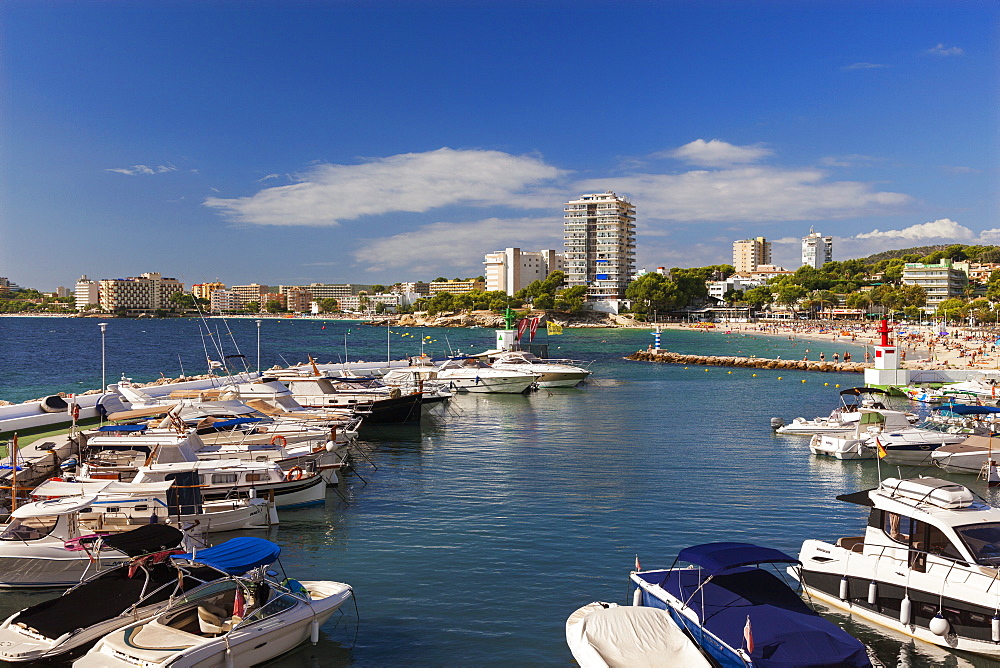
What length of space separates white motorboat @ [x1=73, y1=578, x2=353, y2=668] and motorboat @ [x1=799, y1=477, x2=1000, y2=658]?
8.89 m

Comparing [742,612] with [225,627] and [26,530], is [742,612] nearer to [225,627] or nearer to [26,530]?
[225,627]

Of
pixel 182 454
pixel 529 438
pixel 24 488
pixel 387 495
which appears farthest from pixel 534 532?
pixel 529 438

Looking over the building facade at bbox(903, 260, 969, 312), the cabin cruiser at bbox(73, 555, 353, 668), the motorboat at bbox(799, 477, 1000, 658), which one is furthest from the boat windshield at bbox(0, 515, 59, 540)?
the building facade at bbox(903, 260, 969, 312)

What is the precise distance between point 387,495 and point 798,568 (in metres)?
11.9

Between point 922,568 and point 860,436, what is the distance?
59.2 feet

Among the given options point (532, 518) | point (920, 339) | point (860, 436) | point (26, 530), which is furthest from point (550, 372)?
point (920, 339)

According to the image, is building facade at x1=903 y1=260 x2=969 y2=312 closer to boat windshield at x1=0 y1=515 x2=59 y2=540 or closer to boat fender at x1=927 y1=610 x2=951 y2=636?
boat fender at x1=927 y1=610 x2=951 y2=636

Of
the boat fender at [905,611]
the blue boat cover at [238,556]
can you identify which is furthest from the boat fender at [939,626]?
the blue boat cover at [238,556]

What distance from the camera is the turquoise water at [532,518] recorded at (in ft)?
40.4

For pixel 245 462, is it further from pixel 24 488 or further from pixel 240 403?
pixel 240 403

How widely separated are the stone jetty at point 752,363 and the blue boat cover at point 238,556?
67918 mm

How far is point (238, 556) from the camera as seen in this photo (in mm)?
11320

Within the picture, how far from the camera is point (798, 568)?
14148 mm

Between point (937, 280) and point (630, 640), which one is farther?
point (937, 280)
